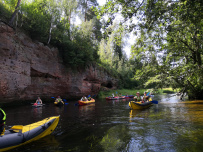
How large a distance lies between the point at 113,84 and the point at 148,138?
29990mm

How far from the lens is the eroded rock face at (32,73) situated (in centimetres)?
1363

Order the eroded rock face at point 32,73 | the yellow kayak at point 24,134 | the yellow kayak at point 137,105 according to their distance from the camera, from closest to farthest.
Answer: the yellow kayak at point 24,134, the yellow kayak at point 137,105, the eroded rock face at point 32,73

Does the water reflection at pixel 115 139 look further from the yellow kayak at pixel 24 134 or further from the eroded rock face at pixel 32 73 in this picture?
the eroded rock face at pixel 32 73

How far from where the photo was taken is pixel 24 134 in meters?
4.82

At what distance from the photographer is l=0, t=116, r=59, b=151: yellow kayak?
4.33 meters

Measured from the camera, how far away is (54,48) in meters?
20.3

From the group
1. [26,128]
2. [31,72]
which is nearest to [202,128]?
[26,128]

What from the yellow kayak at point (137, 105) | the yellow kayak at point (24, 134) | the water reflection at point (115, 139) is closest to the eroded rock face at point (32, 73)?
the yellow kayak at point (24, 134)

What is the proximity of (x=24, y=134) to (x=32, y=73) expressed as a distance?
13.4 m

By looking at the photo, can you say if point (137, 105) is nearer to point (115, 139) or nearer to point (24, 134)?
point (115, 139)

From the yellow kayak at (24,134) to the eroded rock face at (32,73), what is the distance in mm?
9773

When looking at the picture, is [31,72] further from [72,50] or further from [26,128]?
[26,128]

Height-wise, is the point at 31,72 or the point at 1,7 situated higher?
the point at 1,7

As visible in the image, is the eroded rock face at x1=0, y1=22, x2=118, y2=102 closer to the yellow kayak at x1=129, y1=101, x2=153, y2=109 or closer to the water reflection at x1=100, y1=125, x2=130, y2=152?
the yellow kayak at x1=129, y1=101, x2=153, y2=109
